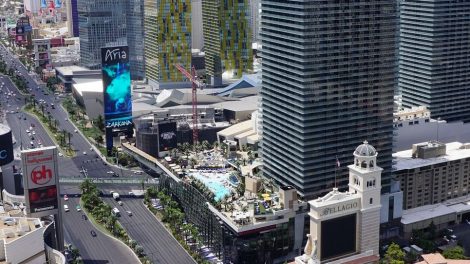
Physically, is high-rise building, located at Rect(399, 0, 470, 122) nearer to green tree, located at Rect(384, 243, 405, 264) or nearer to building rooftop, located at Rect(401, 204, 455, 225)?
building rooftop, located at Rect(401, 204, 455, 225)

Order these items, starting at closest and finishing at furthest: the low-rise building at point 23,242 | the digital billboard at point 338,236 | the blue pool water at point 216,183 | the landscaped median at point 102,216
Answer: the low-rise building at point 23,242 → the digital billboard at point 338,236 → the landscaped median at point 102,216 → the blue pool water at point 216,183

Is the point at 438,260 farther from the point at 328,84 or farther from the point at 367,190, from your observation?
the point at 328,84

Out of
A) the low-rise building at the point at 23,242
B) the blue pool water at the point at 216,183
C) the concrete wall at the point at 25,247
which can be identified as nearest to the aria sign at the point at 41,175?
the low-rise building at the point at 23,242

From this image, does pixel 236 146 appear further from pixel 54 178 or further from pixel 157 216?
pixel 54 178

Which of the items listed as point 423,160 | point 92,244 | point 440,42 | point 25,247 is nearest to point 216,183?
point 92,244

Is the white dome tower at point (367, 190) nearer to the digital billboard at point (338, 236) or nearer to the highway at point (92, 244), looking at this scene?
the digital billboard at point (338, 236)

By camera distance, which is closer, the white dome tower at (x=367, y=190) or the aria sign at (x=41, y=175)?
the white dome tower at (x=367, y=190)

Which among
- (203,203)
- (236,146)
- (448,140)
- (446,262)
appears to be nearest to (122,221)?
(203,203)

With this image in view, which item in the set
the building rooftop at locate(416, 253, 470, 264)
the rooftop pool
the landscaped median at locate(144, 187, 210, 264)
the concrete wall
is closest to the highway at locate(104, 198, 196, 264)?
the landscaped median at locate(144, 187, 210, 264)
